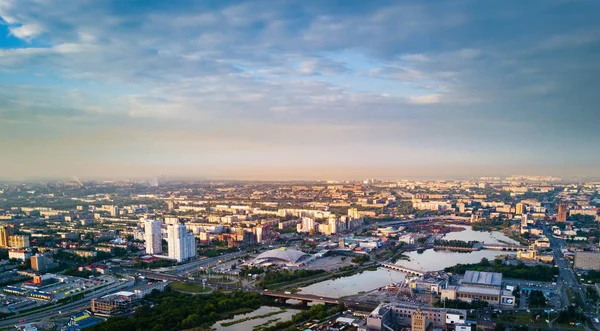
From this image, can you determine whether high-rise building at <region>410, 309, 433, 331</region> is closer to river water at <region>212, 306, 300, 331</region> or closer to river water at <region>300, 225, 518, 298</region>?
river water at <region>212, 306, 300, 331</region>

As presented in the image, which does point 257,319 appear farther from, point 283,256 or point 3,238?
point 3,238

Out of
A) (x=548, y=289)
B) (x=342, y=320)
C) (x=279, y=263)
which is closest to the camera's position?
(x=342, y=320)

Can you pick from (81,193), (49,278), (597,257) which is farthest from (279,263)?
(81,193)

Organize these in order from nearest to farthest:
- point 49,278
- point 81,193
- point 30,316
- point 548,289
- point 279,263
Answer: point 30,316, point 548,289, point 49,278, point 279,263, point 81,193

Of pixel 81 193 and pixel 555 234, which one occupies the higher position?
pixel 81 193

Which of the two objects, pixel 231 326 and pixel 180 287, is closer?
pixel 231 326

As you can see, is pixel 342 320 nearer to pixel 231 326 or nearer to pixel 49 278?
pixel 231 326

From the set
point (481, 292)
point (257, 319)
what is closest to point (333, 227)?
point (481, 292)

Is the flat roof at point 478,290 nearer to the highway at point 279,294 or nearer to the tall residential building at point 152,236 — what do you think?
the highway at point 279,294
